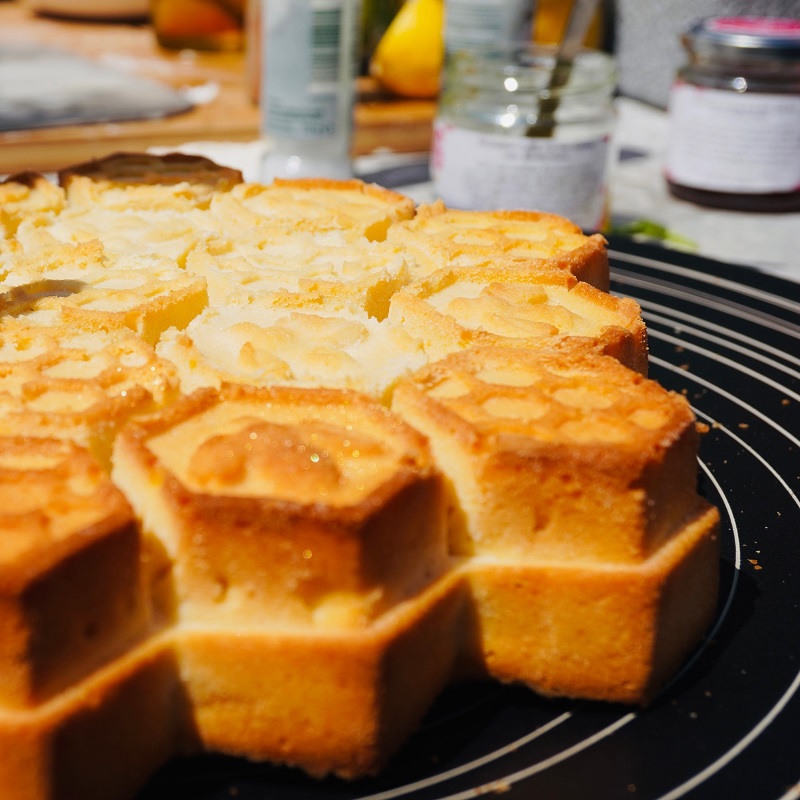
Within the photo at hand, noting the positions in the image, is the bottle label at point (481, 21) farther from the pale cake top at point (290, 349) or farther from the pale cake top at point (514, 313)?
the pale cake top at point (290, 349)

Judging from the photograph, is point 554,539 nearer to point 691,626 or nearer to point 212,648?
A: point 691,626

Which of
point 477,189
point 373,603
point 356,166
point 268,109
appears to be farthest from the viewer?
point 356,166

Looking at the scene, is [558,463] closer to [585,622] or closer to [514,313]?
[585,622]

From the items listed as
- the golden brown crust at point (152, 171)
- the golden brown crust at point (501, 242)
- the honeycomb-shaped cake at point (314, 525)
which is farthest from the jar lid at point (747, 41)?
the honeycomb-shaped cake at point (314, 525)

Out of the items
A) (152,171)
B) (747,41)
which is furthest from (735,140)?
(152,171)

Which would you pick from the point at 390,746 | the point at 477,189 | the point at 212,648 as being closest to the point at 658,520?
the point at 390,746

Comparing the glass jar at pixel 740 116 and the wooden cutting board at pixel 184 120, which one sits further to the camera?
the wooden cutting board at pixel 184 120

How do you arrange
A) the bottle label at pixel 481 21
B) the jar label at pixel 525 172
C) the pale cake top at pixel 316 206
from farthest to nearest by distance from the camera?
the bottle label at pixel 481 21
the jar label at pixel 525 172
the pale cake top at pixel 316 206
